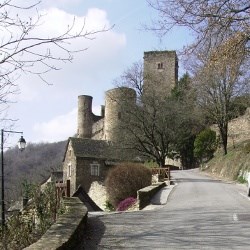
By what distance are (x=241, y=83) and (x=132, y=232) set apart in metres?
36.8

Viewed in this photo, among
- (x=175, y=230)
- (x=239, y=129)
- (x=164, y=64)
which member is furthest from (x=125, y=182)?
(x=164, y=64)

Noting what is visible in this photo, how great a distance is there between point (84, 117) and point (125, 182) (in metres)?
50.8

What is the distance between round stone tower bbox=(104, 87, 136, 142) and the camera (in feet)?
159

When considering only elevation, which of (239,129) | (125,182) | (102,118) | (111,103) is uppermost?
(111,103)

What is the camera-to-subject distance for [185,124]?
50.9 meters

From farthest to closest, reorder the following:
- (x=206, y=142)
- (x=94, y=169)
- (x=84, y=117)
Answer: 1. (x=84, y=117)
2. (x=206, y=142)
3. (x=94, y=169)

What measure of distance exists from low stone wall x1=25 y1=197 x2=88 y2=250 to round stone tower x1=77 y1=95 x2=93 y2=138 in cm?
6764

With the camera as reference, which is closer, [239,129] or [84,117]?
[239,129]

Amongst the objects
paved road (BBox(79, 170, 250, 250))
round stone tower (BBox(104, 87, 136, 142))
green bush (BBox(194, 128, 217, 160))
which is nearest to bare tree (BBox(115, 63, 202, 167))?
round stone tower (BBox(104, 87, 136, 142))

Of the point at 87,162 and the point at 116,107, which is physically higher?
the point at 116,107

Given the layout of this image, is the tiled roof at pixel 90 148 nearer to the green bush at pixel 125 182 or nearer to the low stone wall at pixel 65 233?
the green bush at pixel 125 182

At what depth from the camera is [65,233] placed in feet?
28.8

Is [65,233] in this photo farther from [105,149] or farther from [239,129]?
[105,149]

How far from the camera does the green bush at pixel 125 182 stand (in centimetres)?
2952
